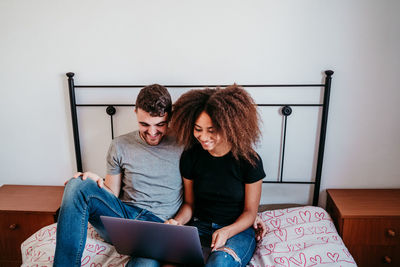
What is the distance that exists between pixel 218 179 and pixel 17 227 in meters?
1.12

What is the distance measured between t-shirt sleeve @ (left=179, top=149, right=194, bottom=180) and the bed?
0.41m

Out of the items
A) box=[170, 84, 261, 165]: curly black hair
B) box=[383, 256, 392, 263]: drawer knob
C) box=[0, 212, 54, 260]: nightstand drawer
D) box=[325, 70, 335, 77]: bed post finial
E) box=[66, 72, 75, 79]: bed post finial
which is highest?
box=[325, 70, 335, 77]: bed post finial

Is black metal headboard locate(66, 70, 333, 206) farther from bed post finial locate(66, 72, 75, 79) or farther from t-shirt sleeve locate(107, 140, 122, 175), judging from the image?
t-shirt sleeve locate(107, 140, 122, 175)

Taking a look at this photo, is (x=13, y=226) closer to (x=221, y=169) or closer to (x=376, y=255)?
(x=221, y=169)

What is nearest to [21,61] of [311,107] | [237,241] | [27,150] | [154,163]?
[27,150]

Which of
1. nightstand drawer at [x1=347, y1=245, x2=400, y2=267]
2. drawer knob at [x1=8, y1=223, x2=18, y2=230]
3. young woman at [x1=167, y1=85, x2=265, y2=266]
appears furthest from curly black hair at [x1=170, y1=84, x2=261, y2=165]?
drawer knob at [x1=8, y1=223, x2=18, y2=230]

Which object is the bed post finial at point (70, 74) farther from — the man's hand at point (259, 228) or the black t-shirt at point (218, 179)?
the man's hand at point (259, 228)

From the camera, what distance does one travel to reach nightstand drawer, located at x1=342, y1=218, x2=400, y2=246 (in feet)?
4.55

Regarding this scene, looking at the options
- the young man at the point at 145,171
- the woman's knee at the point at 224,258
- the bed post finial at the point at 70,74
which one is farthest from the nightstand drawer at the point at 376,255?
the bed post finial at the point at 70,74

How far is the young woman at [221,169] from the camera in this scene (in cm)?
112

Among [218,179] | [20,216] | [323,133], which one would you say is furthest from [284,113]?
[20,216]

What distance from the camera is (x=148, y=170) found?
132cm

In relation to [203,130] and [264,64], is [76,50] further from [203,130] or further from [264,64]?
[264,64]

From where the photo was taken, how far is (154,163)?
132 cm
